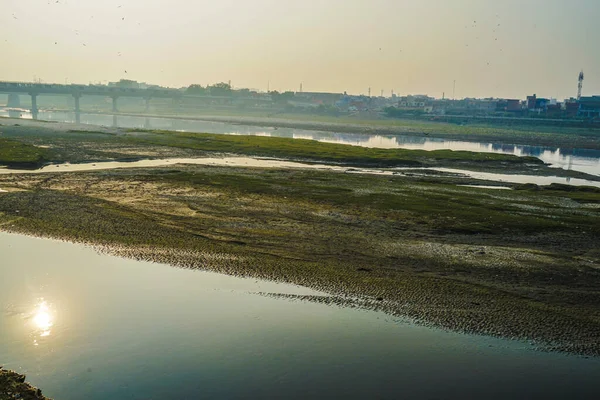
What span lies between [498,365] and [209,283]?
9.24 m

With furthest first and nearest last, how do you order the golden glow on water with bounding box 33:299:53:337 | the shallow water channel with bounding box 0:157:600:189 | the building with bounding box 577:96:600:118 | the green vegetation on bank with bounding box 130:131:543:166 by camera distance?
the building with bounding box 577:96:600:118 < the green vegetation on bank with bounding box 130:131:543:166 < the shallow water channel with bounding box 0:157:600:189 < the golden glow on water with bounding box 33:299:53:337

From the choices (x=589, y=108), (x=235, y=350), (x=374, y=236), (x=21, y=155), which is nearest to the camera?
(x=235, y=350)

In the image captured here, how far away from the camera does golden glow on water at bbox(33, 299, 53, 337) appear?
13.9m

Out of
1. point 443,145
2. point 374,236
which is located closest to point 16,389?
point 374,236

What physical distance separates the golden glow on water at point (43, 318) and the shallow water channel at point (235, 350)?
0.03m

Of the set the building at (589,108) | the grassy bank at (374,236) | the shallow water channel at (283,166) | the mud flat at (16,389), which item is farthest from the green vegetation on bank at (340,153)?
the building at (589,108)

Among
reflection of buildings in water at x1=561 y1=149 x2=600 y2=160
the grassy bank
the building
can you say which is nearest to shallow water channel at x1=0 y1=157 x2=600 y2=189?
the grassy bank

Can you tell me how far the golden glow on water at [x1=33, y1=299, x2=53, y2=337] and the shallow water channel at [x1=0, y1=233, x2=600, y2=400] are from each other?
0.08 feet

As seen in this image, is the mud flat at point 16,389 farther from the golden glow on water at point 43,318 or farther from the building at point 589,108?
the building at point 589,108

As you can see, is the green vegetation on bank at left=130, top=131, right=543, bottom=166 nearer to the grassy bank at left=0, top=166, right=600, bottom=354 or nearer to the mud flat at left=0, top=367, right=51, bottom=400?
the grassy bank at left=0, top=166, right=600, bottom=354

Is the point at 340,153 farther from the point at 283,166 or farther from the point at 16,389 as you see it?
the point at 16,389

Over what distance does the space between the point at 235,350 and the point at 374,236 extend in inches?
487

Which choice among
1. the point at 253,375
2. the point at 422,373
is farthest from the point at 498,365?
the point at 253,375

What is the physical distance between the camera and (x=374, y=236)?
24812 mm
